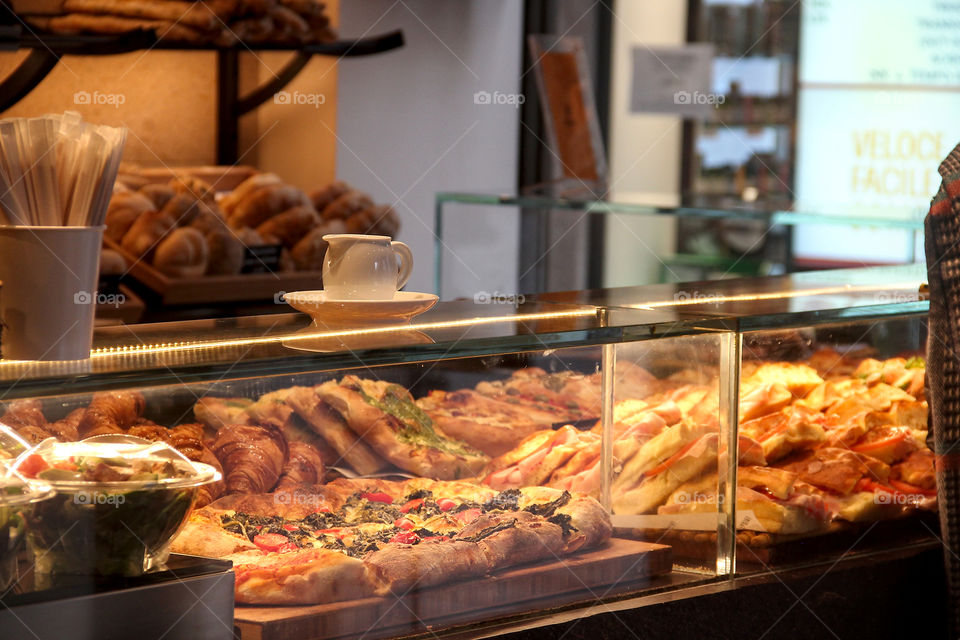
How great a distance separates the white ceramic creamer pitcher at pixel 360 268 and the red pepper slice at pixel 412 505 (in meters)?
0.26

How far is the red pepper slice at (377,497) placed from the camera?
1355 mm

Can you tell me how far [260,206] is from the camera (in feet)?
9.55

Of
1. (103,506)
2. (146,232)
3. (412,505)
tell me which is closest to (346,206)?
(146,232)

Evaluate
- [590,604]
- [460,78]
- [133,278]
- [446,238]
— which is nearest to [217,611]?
[590,604]

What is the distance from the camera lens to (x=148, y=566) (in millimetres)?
1170

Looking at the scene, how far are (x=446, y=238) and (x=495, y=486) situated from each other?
2198mm

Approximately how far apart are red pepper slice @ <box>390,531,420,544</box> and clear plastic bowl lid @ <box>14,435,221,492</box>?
0.26 metres

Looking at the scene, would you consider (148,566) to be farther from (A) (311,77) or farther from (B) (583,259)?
(B) (583,259)

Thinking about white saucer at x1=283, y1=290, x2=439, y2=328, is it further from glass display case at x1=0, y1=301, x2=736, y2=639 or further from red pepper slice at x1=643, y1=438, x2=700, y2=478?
red pepper slice at x1=643, y1=438, x2=700, y2=478

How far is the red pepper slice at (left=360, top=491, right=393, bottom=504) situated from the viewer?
1355 millimetres

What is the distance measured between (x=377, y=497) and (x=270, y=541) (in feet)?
0.46

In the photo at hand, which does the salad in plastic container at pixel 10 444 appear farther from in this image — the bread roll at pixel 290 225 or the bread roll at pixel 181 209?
the bread roll at pixel 290 225

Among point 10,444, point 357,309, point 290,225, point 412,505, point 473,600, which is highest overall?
point 290,225

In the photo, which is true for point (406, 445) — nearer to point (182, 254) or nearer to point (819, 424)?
point (819, 424)
